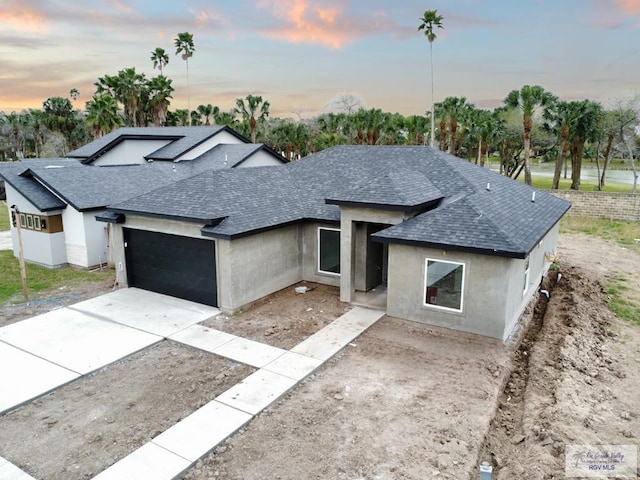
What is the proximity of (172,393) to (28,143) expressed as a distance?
8113 centimetres

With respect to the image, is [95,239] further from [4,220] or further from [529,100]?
[529,100]

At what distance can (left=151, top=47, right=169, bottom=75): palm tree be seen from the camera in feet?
195

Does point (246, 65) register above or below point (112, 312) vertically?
above

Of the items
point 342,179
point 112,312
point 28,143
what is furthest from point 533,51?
point 28,143

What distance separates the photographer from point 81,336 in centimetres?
1151

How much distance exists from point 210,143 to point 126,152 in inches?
278

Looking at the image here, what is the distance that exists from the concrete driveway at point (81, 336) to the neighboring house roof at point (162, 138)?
16.0 m

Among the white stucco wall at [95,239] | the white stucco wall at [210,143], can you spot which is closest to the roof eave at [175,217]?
the white stucco wall at [95,239]

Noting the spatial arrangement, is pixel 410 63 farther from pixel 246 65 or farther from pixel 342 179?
pixel 342 179

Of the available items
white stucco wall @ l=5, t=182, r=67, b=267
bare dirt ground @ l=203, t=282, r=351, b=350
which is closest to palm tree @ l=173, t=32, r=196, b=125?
white stucco wall @ l=5, t=182, r=67, b=267

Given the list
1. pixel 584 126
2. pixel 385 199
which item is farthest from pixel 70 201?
pixel 584 126

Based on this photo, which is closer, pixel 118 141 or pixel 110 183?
Result: pixel 110 183

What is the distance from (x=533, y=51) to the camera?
34406mm

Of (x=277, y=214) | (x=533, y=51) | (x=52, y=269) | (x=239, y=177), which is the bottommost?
(x=52, y=269)
